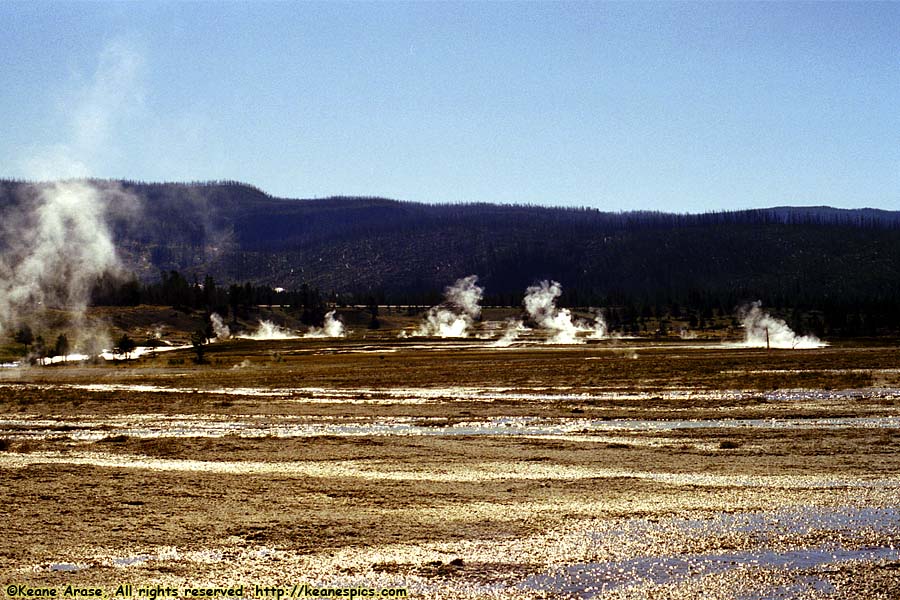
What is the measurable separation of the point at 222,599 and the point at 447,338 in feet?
359

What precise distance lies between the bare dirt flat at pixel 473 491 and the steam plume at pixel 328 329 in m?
94.2

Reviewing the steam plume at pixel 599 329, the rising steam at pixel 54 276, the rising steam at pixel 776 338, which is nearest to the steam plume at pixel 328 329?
the rising steam at pixel 54 276

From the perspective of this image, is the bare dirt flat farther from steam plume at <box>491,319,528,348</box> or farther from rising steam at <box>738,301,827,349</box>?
steam plume at <box>491,319,528,348</box>

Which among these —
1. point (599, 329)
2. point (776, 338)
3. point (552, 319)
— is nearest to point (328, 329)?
point (552, 319)

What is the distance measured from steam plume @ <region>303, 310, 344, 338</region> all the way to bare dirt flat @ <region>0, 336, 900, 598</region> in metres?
94.2

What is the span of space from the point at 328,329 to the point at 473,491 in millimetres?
127835

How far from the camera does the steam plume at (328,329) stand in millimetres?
140875

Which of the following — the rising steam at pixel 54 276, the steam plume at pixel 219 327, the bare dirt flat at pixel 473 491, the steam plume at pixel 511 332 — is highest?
the rising steam at pixel 54 276

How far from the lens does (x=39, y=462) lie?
83.4 feet

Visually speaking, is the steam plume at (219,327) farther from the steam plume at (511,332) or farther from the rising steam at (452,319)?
the steam plume at (511,332)

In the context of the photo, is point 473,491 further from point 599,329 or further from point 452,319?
point 452,319

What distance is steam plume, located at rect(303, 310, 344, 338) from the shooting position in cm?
14088

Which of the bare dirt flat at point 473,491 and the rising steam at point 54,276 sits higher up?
the rising steam at point 54,276

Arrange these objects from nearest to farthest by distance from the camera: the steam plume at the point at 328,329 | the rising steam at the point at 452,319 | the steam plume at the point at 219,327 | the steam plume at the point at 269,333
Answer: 1. the steam plume at the point at 219,327
2. the steam plume at the point at 269,333
3. the rising steam at the point at 452,319
4. the steam plume at the point at 328,329
